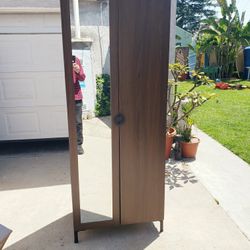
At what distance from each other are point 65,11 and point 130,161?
1.23 metres

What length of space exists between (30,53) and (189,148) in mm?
2969

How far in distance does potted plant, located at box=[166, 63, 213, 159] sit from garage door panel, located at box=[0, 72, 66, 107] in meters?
1.85

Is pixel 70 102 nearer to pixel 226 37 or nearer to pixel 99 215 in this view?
pixel 99 215

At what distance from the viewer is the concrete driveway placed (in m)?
2.21

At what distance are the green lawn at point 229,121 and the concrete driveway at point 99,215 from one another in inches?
59.1

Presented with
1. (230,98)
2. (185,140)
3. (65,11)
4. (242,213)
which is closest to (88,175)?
(65,11)

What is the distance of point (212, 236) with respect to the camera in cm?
233

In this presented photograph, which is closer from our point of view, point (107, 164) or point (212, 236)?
point (107, 164)

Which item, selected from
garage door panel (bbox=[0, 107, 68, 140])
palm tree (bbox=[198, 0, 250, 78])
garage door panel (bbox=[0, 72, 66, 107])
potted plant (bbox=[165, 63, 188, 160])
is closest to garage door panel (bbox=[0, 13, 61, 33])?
garage door panel (bbox=[0, 72, 66, 107])

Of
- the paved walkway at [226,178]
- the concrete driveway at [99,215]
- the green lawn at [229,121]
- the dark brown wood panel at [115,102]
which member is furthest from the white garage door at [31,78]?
the green lawn at [229,121]

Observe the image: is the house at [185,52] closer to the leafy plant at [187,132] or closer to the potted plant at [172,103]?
the potted plant at [172,103]

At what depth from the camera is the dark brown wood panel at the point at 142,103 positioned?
183 cm

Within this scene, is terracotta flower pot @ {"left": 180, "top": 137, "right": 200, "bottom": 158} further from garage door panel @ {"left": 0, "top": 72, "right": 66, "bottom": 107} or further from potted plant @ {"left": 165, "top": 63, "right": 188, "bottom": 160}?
garage door panel @ {"left": 0, "top": 72, "right": 66, "bottom": 107}

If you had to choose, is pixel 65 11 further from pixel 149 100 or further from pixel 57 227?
pixel 57 227
